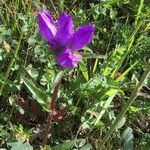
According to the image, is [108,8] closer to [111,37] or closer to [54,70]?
[111,37]

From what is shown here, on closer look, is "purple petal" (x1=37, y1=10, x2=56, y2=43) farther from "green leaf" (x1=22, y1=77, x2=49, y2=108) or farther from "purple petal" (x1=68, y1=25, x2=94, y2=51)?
"green leaf" (x1=22, y1=77, x2=49, y2=108)

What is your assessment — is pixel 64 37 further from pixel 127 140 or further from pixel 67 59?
pixel 127 140

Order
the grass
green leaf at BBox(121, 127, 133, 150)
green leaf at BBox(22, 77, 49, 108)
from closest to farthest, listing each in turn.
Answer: green leaf at BBox(22, 77, 49, 108) < green leaf at BBox(121, 127, 133, 150) < the grass

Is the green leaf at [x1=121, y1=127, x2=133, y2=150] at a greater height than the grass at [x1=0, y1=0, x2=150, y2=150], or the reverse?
the grass at [x1=0, y1=0, x2=150, y2=150]

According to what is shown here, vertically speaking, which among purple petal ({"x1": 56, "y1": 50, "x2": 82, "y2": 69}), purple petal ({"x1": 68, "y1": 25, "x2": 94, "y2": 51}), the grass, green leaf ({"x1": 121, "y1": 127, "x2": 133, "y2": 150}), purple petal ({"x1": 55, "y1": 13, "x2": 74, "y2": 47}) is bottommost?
green leaf ({"x1": 121, "y1": 127, "x2": 133, "y2": 150})

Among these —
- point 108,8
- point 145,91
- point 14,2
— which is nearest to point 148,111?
point 145,91

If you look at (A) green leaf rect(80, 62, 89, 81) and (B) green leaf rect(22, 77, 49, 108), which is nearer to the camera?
(B) green leaf rect(22, 77, 49, 108)

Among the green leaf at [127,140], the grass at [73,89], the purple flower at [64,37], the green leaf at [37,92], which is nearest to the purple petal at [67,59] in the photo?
the purple flower at [64,37]

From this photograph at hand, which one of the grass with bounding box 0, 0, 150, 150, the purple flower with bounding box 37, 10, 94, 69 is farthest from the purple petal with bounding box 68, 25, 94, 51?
the grass with bounding box 0, 0, 150, 150

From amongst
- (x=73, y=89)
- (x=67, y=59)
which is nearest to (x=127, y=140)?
(x=73, y=89)
